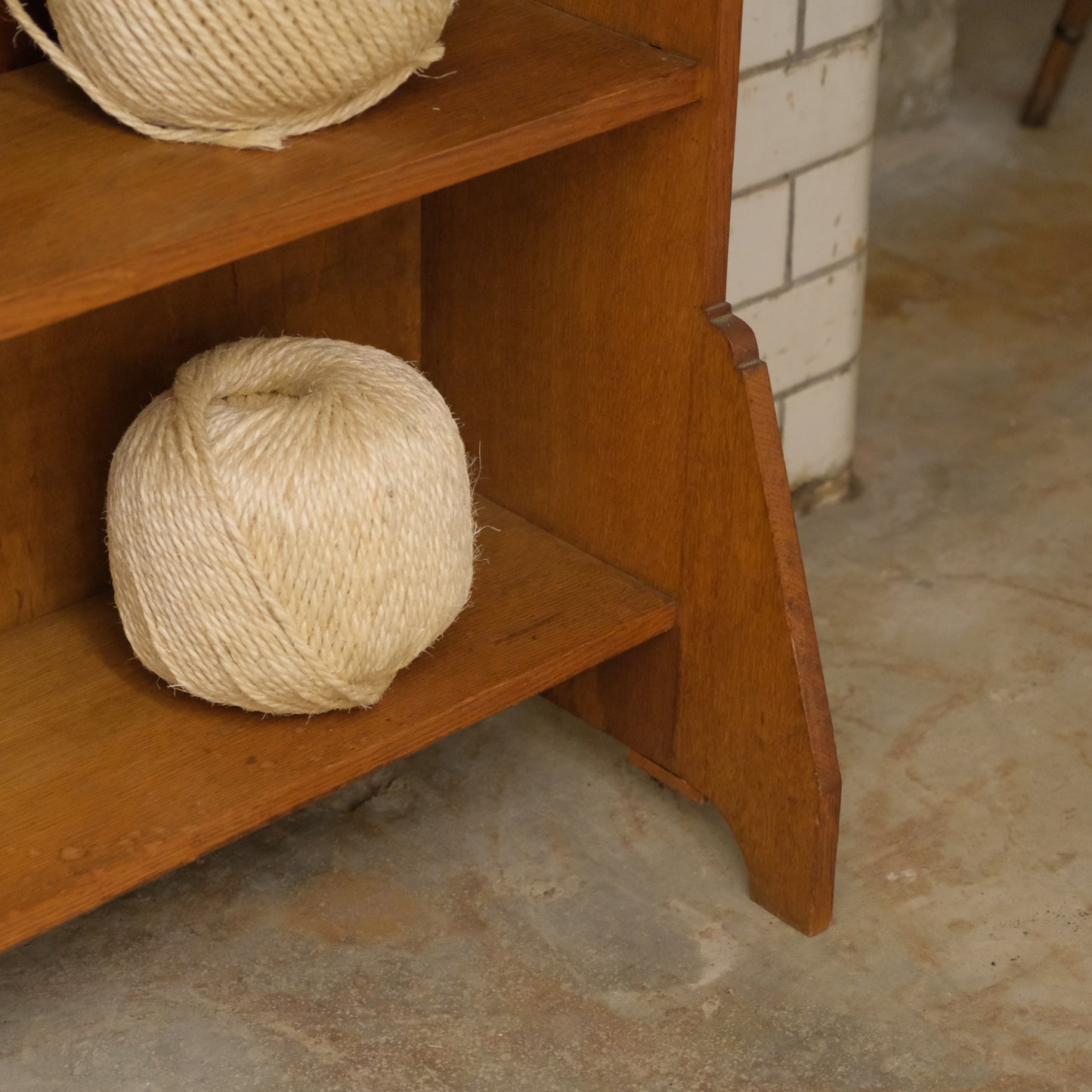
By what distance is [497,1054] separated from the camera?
1416 mm

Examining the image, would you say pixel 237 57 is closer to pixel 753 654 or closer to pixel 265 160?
pixel 265 160

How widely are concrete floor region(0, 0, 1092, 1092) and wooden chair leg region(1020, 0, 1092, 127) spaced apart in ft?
4.55

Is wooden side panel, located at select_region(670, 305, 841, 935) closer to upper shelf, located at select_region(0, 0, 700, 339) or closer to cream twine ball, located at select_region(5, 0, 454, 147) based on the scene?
upper shelf, located at select_region(0, 0, 700, 339)

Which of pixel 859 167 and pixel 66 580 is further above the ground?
pixel 859 167

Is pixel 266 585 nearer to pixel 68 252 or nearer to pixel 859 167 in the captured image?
pixel 68 252

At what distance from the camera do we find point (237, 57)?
1146 millimetres

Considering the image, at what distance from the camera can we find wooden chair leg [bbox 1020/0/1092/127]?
3.16 meters

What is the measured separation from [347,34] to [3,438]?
49 cm

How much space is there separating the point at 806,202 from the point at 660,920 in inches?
33.2

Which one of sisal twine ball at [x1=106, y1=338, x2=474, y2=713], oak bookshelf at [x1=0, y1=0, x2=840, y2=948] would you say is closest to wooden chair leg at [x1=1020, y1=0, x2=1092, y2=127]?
oak bookshelf at [x1=0, y1=0, x2=840, y2=948]

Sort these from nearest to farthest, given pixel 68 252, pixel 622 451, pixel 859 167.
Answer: pixel 68 252 → pixel 622 451 → pixel 859 167

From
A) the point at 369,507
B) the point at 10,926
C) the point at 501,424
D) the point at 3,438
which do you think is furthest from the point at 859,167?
the point at 10,926

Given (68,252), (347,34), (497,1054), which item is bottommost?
(497,1054)

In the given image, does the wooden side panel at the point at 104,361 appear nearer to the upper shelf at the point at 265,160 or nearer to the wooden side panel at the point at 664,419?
the wooden side panel at the point at 664,419
